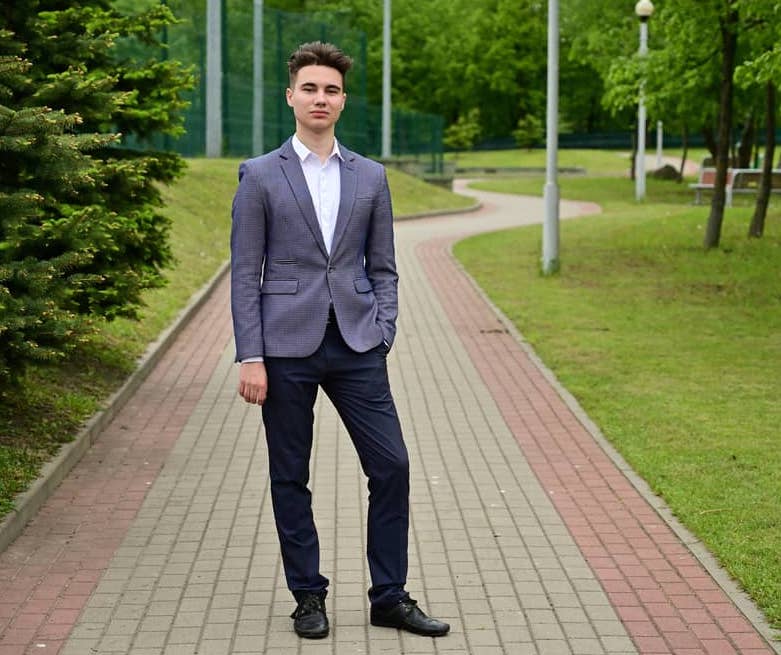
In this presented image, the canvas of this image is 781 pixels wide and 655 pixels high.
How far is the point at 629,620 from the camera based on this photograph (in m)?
6.06

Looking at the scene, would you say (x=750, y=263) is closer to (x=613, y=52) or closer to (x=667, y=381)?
(x=667, y=381)

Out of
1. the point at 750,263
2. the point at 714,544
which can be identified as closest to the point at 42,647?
the point at 714,544

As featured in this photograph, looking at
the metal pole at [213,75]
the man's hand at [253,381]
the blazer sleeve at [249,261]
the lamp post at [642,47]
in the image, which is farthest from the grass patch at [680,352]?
the metal pole at [213,75]

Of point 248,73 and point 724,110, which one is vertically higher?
point 248,73

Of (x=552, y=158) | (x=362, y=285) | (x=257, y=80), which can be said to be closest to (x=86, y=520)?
(x=362, y=285)

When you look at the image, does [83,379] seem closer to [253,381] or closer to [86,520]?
[86,520]

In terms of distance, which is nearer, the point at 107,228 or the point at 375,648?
the point at 375,648

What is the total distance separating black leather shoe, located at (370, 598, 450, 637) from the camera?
5.86m

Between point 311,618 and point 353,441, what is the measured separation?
684mm

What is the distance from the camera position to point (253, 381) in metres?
5.62

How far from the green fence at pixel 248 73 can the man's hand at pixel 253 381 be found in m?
26.0

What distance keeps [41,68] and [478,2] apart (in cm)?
8388

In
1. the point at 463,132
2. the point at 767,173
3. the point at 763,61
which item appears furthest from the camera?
the point at 463,132

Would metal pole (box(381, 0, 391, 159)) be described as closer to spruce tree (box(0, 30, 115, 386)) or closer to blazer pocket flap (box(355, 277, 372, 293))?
spruce tree (box(0, 30, 115, 386))
